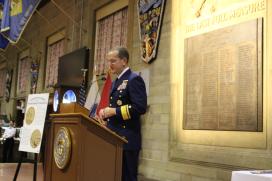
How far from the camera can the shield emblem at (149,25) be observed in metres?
5.64

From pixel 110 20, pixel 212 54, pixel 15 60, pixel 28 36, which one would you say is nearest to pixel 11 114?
pixel 15 60

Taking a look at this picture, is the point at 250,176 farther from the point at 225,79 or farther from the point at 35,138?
the point at 35,138

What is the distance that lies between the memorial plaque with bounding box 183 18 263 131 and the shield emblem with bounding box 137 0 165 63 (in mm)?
773

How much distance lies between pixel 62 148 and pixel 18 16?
5696 millimetres

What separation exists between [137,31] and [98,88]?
133 cm

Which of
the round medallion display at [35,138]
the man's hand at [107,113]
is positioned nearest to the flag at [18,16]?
the round medallion display at [35,138]

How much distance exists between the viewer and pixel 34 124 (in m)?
4.84

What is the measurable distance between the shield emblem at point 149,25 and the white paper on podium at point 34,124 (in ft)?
5.52

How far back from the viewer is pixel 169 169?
5219 mm

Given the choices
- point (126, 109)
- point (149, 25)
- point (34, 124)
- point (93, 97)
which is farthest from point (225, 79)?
point (93, 97)

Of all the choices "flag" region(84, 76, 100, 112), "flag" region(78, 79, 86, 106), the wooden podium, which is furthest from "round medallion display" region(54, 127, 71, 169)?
"flag" region(78, 79, 86, 106)

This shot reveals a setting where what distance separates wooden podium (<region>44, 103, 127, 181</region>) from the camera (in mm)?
3041

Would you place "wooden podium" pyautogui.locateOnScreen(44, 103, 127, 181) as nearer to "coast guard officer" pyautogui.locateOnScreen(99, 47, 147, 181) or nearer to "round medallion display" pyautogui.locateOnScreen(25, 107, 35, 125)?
"coast guard officer" pyautogui.locateOnScreen(99, 47, 147, 181)

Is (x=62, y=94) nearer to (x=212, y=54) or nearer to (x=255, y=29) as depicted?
(x=212, y=54)
